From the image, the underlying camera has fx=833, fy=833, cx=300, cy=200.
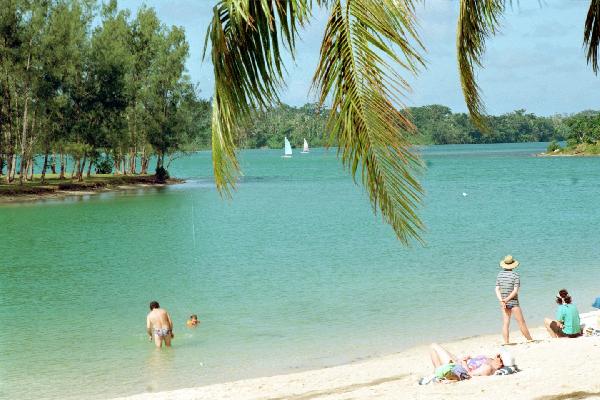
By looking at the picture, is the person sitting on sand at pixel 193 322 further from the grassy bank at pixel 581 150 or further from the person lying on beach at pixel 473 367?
the grassy bank at pixel 581 150

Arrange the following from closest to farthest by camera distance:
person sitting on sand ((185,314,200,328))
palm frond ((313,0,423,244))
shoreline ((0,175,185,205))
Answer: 1. palm frond ((313,0,423,244))
2. person sitting on sand ((185,314,200,328))
3. shoreline ((0,175,185,205))

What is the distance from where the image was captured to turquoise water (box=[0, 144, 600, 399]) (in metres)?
18.2

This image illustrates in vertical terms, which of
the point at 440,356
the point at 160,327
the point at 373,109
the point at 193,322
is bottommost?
the point at 193,322

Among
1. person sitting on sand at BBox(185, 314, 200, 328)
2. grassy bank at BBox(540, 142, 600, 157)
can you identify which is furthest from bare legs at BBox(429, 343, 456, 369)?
grassy bank at BBox(540, 142, 600, 157)

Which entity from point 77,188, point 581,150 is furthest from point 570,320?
point 581,150

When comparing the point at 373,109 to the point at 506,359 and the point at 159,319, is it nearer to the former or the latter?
the point at 506,359

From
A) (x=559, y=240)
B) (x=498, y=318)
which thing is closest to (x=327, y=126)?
(x=498, y=318)

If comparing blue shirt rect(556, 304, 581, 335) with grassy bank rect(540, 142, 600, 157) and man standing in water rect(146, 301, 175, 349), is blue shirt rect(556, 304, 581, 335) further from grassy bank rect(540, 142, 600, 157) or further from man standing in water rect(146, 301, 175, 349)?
grassy bank rect(540, 142, 600, 157)

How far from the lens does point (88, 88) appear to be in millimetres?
72125

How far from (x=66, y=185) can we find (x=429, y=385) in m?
63.7

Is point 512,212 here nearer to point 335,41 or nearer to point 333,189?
point 333,189

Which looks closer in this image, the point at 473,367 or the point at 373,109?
the point at 373,109

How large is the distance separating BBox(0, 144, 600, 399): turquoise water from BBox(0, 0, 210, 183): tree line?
336 inches

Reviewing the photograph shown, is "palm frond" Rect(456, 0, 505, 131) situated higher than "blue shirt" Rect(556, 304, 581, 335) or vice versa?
"palm frond" Rect(456, 0, 505, 131)
